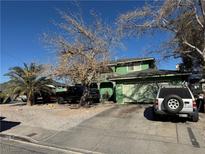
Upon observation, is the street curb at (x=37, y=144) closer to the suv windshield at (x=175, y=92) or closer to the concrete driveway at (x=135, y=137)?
the concrete driveway at (x=135, y=137)

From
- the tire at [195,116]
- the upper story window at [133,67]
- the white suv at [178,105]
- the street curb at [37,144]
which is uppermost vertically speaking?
the upper story window at [133,67]

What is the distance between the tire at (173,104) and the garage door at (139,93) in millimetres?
9778

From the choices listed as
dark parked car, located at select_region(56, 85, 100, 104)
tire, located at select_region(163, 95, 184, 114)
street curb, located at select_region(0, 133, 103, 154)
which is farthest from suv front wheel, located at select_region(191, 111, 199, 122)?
dark parked car, located at select_region(56, 85, 100, 104)

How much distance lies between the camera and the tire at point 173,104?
36.5ft

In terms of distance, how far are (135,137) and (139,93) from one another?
12.8 m

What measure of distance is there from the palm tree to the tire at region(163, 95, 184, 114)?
14.1 meters

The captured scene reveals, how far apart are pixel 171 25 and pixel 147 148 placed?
33.3ft

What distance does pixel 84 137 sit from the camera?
29.7ft

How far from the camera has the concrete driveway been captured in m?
7.64

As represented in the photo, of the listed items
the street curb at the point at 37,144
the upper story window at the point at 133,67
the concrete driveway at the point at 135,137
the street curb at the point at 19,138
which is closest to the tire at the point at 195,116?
the concrete driveway at the point at 135,137

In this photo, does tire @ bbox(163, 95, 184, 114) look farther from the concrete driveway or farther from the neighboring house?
the neighboring house

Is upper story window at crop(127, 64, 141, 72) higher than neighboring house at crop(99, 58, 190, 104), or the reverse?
upper story window at crop(127, 64, 141, 72)

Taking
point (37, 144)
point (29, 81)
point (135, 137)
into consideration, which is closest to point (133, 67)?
point (29, 81)

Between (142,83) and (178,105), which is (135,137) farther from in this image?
(142,83)
